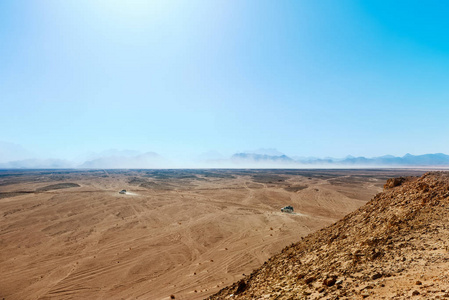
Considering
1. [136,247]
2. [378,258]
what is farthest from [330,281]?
[136,247]

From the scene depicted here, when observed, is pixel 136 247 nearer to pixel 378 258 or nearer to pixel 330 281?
pixel 330 281

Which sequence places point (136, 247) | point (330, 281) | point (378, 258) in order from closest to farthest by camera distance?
point (330, 281) < point (378, 258) < point (136, 247)

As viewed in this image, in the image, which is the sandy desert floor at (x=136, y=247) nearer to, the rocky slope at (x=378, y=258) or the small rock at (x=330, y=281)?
the rocky slope at (x=378, y=258)

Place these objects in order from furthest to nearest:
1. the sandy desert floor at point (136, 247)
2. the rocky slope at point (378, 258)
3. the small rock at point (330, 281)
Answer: the sandy desert floor at point (136, 247) < the small rock at point (330, 281) < the rocky slope at point (378, 258)

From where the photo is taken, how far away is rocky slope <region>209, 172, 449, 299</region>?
5.95 m

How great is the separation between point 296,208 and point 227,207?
1324 centimetres

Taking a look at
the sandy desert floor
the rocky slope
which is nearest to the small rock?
the rocky slope

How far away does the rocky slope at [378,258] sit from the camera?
5.95 m

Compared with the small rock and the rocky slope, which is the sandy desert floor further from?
the small rock

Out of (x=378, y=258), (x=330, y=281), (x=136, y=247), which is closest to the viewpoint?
(x=330, y=281)

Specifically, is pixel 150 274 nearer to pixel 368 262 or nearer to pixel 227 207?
pixel 368 262

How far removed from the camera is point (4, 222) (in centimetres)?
3156

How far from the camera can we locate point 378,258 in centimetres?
745

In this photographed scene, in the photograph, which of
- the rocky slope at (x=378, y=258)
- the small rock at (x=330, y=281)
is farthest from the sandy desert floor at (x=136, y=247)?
the small rock at (x=330, y=281)
